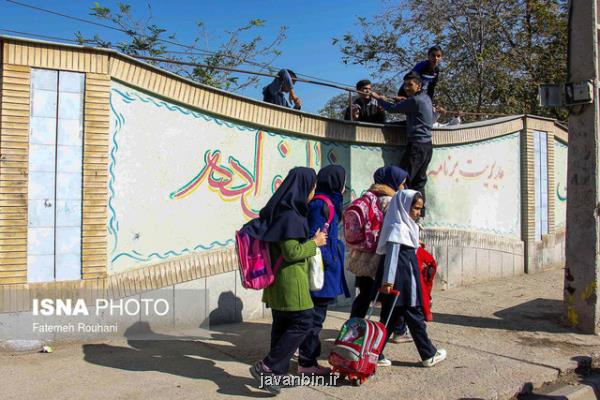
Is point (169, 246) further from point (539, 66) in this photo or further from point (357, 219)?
point (539, 66)

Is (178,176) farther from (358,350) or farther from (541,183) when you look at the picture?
(541,183)

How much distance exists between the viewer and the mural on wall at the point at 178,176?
4.76 meters

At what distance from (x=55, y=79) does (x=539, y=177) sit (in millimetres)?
7850

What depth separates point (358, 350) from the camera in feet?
12.3

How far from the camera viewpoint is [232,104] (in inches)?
213

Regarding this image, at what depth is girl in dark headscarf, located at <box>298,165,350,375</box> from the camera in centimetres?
394

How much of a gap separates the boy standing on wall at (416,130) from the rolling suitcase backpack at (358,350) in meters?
3.01

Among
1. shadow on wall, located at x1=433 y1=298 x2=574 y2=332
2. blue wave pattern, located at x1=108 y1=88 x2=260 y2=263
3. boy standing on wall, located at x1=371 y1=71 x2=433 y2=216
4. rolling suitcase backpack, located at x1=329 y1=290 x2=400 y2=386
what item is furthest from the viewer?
boy standing on wall, located at x1=371 y1=71 x2=433 y2=216

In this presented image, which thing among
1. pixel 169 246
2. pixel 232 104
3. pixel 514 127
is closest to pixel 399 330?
pixel 169 246

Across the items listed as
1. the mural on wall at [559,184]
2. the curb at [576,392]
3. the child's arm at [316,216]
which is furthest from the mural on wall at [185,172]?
the mural on wall at [559,184]

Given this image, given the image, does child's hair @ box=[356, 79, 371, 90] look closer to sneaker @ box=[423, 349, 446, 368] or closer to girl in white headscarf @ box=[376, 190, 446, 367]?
girl in white headscarf @ box=[376, 190, 446, 367]

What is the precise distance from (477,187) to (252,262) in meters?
5.53

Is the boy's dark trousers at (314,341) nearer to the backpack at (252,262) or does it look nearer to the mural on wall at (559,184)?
the backpack at (252,262)

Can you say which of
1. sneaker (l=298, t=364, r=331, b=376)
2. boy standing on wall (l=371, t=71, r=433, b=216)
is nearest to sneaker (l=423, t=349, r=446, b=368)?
sneaker (l=298, t=364, r=331, b=376)
